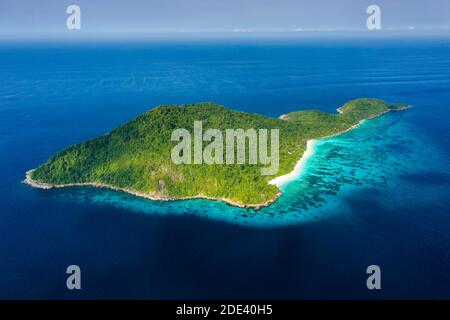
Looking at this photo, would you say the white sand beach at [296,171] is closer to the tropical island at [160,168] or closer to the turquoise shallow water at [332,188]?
the tropical island at [160,168]

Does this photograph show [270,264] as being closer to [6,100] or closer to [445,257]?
[445,257]

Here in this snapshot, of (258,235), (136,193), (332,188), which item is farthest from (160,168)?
(332,188)

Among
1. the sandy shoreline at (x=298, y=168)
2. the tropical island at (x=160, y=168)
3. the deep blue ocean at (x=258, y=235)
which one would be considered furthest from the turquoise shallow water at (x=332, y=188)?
the tropical island at (x=160, y=168)

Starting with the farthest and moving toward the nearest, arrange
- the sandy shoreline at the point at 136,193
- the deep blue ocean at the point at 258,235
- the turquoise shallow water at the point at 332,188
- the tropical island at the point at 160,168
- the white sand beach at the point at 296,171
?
the white sand beach at the point at 296,171 < the tropical island at the point at 160,168 < the sandy shoreline at the point at 136,193 < the turquoise shallow water at the point at 332,188 < the deep blue ocean at the point at 258,235

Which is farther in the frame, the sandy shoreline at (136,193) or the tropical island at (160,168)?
the tropical island at (160,168)

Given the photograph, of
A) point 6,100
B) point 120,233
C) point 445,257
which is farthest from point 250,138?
point 6,100

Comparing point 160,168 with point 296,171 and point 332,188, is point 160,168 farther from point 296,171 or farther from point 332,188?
point 332,188

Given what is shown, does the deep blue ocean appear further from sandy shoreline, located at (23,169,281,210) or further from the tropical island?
the tropical island
